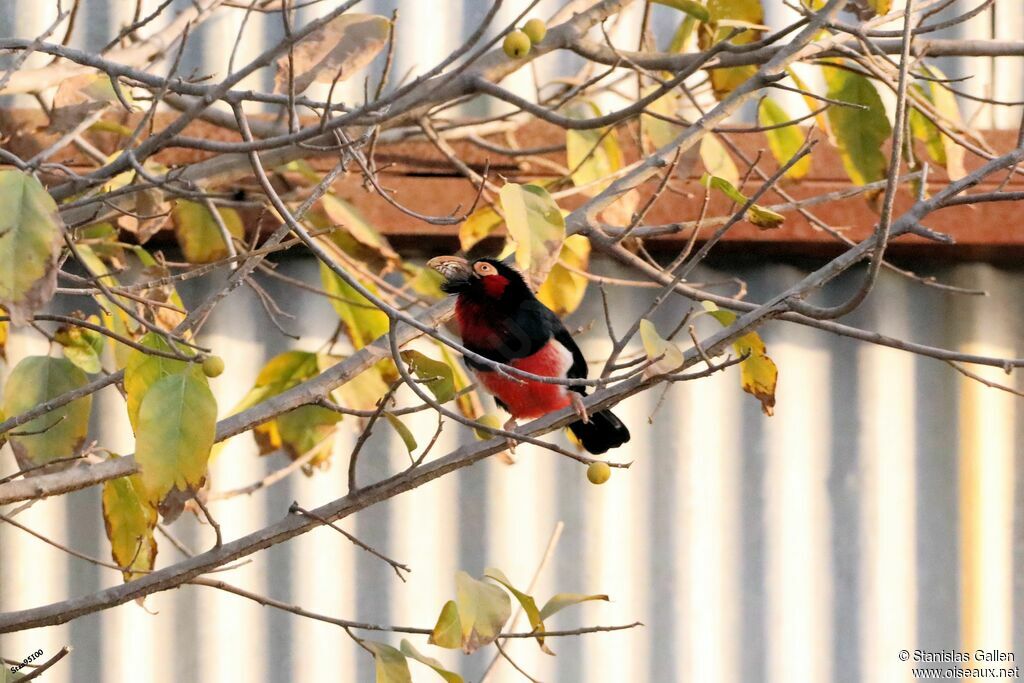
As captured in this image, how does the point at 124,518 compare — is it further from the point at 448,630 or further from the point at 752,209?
the point at 752,209

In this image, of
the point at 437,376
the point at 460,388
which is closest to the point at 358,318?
the point at 460,388

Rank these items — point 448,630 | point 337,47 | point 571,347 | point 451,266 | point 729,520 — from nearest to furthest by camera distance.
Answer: point 448,630, point 337,47, point 451,266, point 571,347, point 729,520

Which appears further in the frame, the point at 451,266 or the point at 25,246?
the point at 451,266

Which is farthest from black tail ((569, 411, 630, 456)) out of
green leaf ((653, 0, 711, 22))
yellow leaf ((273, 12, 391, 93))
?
yellow leaf ((273, 12, 391, 93))

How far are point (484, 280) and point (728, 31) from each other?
0.67m

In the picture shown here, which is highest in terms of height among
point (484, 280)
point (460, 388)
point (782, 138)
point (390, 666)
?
point (782, 138)

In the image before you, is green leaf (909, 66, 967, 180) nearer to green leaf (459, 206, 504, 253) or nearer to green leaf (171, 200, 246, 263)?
green leaf (459, 206, 504, 253)

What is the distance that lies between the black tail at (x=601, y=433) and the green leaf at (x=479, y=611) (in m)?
0.72

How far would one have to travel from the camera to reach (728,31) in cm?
213

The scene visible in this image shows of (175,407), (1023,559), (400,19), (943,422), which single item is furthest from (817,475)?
(175,407)

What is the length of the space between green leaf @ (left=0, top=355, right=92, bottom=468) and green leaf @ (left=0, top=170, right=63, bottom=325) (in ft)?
2.10

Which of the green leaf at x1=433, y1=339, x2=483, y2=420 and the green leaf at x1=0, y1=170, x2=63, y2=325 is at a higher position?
the green leaf at x1=433, y1=339, x2=483, y2=420

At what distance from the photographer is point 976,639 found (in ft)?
8.28

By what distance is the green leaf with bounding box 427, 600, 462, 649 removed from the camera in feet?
4.79
